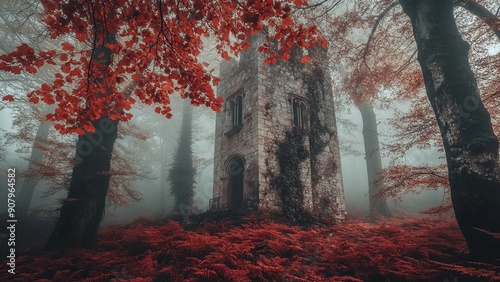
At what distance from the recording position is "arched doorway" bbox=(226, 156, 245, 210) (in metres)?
11.2

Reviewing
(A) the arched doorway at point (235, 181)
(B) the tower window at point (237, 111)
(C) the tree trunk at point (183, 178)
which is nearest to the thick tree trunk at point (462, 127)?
(A) the arched doorway at point (235, 181)

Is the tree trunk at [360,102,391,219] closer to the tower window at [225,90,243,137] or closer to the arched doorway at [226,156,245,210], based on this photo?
the tower window at [225,90,243,137]

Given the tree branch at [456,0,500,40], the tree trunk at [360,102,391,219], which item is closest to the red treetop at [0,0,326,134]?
the tree branch at [456,0,500,40]

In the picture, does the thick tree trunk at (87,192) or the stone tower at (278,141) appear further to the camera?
the stone tower at (278,141)

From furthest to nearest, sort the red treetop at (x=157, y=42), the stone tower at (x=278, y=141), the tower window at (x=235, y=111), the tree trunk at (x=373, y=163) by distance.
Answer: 1. the tree trunk at (x=373, y=163)
2. the tower window at (x=235, y=111)
3. the stone tower at (x=278, y=141)
4. the red treetop at (x=157, y=42)

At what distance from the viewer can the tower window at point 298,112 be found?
38.2ft

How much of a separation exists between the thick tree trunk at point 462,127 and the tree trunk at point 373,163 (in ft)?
26.3

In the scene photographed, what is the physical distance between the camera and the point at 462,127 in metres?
4.32

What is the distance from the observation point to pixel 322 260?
497 centimetres

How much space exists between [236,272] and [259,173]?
5481 millimetres

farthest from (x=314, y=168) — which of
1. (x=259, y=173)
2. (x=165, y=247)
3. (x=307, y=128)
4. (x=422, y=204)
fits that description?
(x=422, y=204)

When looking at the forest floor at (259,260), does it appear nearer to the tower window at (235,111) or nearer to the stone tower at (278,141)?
the stone tower at (278,141)

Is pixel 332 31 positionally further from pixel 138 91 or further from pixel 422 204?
pixel 422 204

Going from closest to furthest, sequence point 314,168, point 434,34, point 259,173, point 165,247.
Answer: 1. point 434,34
2. point 165,247
3. point 259,173
4. point 314,168
